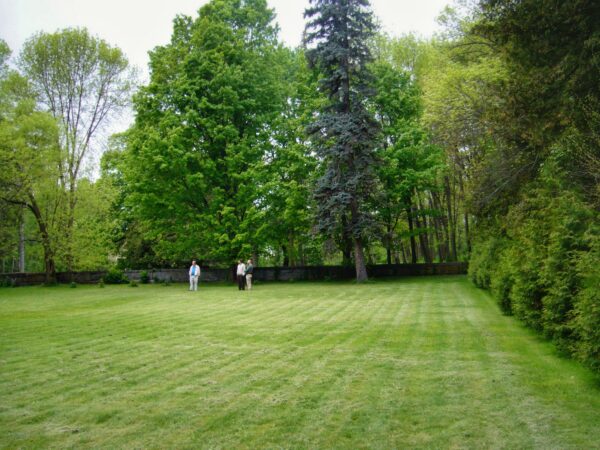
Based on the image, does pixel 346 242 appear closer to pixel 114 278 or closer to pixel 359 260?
pixel 359 260

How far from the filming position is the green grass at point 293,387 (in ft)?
15.3

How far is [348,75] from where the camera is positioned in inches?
1083

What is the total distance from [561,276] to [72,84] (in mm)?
35139

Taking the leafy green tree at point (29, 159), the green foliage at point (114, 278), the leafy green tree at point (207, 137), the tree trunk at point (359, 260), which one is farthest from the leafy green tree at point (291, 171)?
the leafy green tree at point (29, 159)

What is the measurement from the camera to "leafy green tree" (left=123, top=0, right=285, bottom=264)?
28200mm

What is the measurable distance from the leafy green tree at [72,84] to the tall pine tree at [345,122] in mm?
15946

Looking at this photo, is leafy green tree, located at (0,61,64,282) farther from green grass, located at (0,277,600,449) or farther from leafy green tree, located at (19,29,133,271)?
green grass, located at (0,277,600,449)

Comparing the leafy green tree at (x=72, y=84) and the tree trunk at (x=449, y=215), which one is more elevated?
the leafy green tree at (x=72, y=84)

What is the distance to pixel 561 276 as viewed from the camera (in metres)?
8.07

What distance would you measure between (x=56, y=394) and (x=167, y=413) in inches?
67.7

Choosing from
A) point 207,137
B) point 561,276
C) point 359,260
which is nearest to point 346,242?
point 359,260

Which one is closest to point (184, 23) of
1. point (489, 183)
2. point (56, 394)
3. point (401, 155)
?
point (401, 155)

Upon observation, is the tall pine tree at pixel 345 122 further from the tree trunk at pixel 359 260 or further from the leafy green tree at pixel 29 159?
the leafy green tree at pixel 29 159

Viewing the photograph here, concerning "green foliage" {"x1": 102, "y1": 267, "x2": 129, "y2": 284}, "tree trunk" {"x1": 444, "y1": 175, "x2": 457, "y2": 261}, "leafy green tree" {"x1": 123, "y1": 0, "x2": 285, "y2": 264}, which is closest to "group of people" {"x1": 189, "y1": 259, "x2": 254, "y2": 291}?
"leafy green tree" {"x1": 123, "y1": 0, "x2": 285, "y2": 264}
